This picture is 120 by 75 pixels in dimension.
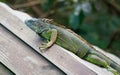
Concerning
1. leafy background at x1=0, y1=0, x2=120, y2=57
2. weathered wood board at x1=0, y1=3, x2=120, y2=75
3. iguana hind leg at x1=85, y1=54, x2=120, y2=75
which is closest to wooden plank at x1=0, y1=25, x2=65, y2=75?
weathered wood board at x1=0, y1=3, x2=120, y2=75

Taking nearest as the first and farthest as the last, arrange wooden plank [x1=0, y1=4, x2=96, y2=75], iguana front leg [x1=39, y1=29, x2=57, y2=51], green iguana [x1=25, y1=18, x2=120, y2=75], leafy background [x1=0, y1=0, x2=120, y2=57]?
wooden plank [x1=0, y1=4, x2=96, y2=75] < iguana front leg [x1=39, y1=29, x2=57, y2=51] < green iguana [x1=25, y1=18, x2=120, y2=75] < leafy background [x1=0, y1=0, x2=120, y2=57]

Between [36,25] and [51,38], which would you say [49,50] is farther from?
[36,25]

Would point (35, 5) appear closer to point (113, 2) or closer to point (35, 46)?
point (113, 2)

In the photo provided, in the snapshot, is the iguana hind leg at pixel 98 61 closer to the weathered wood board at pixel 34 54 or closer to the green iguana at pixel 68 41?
the green iguana at pixel 68 41

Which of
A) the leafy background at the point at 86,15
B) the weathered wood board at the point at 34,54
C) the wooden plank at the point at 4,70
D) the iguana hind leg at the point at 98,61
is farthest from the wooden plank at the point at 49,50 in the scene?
the leafy background at the point at 86,15

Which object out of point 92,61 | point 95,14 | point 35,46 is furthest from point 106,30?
point 35,46

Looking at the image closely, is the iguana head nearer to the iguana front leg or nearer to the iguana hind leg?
the iguana front leg

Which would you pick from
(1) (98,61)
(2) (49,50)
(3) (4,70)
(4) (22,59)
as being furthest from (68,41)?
(3) (4,70)
